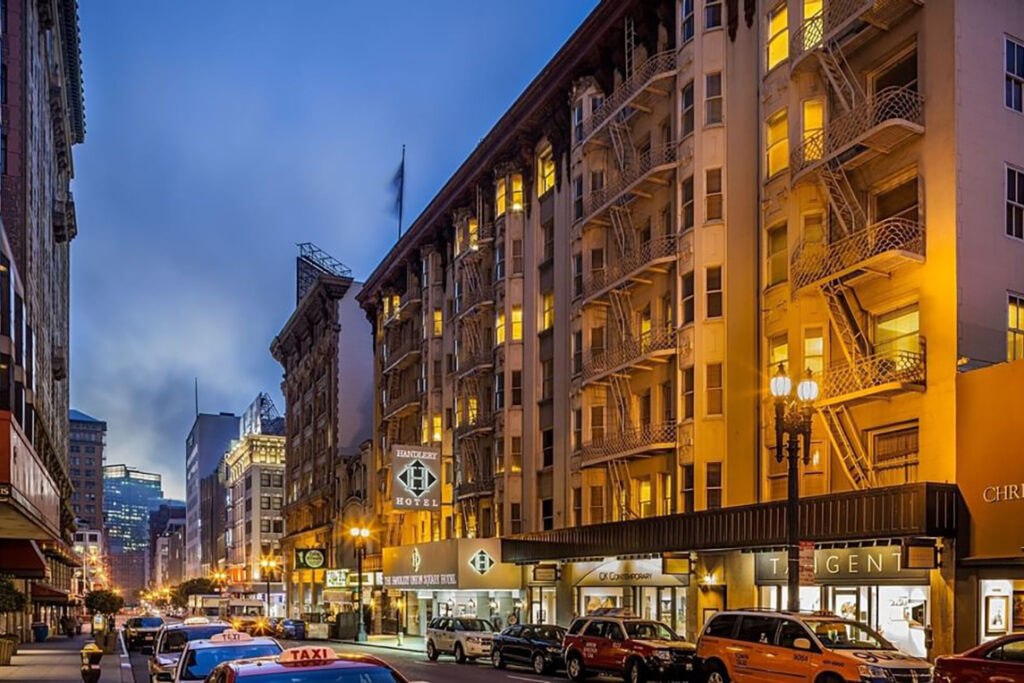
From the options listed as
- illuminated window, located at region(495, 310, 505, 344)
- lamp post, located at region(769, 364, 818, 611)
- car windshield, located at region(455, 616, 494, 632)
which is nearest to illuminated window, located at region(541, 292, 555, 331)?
illuminated window, located at region(495, 310, 505, 344)

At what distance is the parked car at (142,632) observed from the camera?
52.5 m

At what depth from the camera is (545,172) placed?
51.1m

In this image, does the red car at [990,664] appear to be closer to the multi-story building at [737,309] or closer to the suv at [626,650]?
the multi-story building at [737,309]

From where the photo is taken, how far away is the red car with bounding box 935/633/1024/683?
17594 mm

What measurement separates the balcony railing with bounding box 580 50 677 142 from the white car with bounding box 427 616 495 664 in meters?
19.3

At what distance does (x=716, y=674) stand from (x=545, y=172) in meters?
32.0

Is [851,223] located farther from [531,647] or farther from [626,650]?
[531,647]

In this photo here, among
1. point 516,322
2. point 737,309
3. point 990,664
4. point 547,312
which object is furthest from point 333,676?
point 516,322

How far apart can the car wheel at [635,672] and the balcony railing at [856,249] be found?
36.2 ft

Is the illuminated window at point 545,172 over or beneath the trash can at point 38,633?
over

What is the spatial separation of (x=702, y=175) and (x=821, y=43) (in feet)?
22.3

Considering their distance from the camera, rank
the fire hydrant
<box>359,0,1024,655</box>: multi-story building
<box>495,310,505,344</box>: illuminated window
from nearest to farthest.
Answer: the fire hydrant
<box>359,0,1024,655</box>: multi-story building
<box>495,310,505,344</box>: illuminated window

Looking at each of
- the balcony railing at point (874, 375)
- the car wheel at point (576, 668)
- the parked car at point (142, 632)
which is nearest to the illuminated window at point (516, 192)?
the balcony railing at point (874, 375)

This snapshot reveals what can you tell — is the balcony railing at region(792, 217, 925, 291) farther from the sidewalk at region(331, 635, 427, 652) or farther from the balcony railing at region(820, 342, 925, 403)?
the sidewalk at region(331, 635, 427, 652)
